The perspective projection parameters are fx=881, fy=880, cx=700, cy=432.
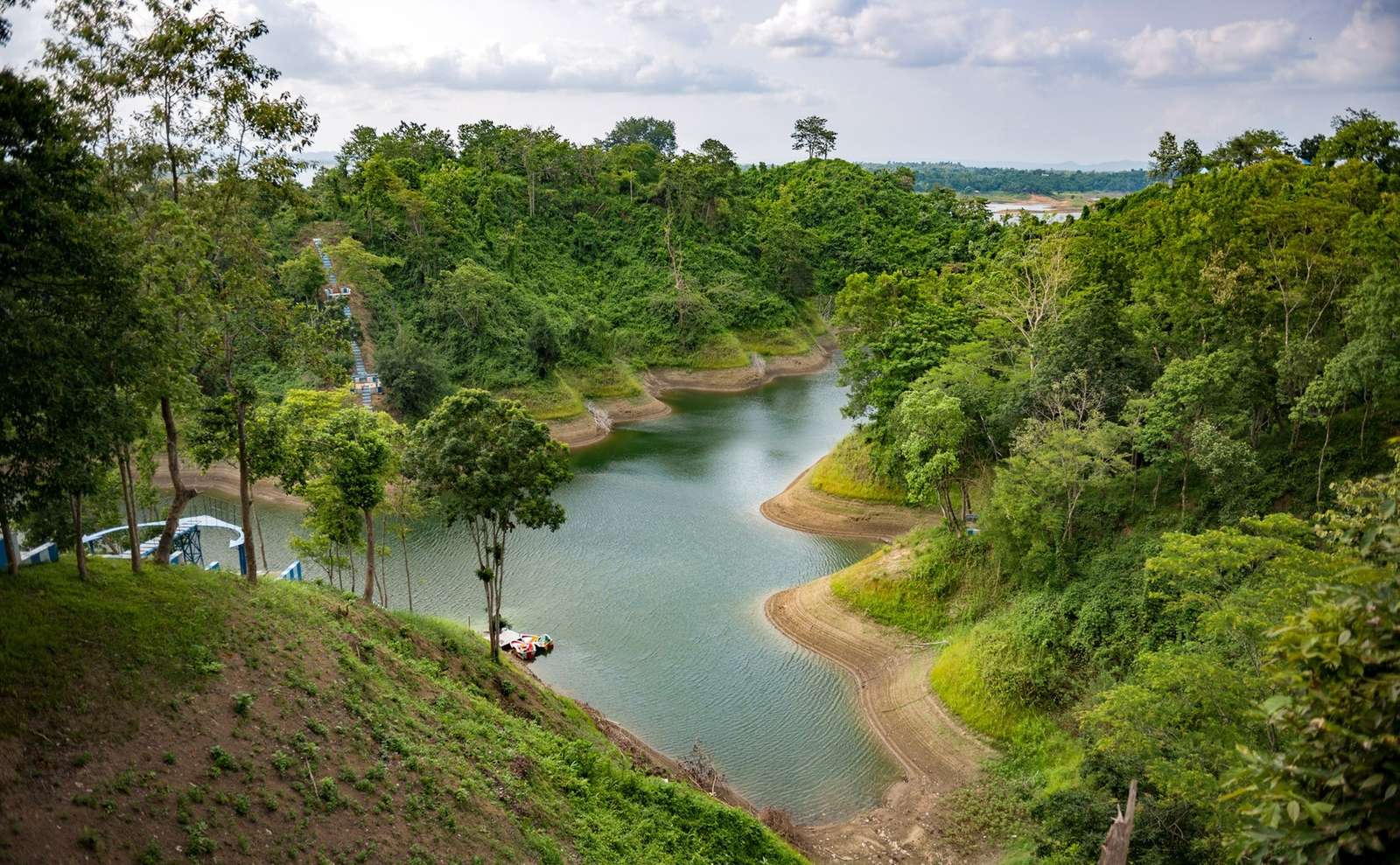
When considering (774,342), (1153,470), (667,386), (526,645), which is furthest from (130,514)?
(774,342)

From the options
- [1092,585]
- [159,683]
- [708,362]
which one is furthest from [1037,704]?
[708,362]

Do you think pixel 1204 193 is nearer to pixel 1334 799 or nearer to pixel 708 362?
pixel 1334 799

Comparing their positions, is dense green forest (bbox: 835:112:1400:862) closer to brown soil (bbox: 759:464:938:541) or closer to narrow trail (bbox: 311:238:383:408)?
brown soil (bbox: 759:464:938:541)

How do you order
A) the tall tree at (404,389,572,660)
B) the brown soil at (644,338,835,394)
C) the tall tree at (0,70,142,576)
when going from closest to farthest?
1. the tall tree at (0,70,142,576)
2. the tall tree at (404,389,572,660)
3. the brown soil at (644,338,835,394)

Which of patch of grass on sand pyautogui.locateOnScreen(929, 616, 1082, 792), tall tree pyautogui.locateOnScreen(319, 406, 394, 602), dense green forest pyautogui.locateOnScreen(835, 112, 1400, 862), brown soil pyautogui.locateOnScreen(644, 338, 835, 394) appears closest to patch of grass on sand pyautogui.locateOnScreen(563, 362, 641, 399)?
brown soil pyautogui.locateOnScreen(644, 338, 835, 394)

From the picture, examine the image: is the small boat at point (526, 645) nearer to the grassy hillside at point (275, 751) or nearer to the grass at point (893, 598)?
the grassy hillside at point (275, 751)

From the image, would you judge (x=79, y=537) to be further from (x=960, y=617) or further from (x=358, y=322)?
(x=358, y=322)

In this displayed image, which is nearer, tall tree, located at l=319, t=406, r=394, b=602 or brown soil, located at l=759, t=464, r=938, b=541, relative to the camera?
tall tree, located at l=319, t=406, r=394, b=602

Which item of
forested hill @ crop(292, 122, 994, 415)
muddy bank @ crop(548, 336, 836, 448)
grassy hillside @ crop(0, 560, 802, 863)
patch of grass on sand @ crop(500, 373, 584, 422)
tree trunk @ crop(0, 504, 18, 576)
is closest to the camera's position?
grassy hillside @ crop(0, 560, 802, 863)
